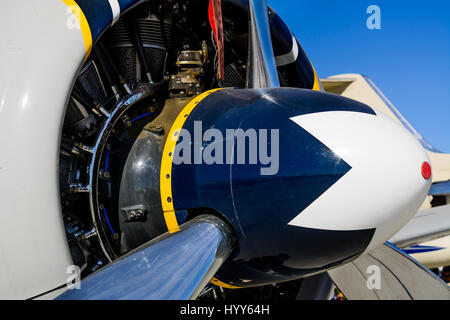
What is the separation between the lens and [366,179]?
129cm

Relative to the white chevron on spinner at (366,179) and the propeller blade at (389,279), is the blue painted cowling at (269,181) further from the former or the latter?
the propeller blade at (389,279)

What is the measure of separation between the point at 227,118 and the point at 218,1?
869 mm

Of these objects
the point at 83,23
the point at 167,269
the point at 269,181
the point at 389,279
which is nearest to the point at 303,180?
the point at 269,181

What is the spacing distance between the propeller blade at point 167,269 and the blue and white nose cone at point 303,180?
0.15m

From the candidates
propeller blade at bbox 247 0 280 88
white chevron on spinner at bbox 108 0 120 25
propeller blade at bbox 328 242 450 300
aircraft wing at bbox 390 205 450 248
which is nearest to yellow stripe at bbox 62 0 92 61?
white chevron on spinner at bbox 108 0 120 25

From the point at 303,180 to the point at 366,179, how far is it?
0.22 metres

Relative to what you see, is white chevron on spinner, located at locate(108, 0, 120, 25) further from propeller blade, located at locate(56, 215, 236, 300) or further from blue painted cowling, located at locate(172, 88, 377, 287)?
propeller blade, located at locate(56, 215, 236, 300)

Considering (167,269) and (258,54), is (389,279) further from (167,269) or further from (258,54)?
(167,269)

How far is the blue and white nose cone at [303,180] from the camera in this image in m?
1.32

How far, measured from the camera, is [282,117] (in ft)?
4.77

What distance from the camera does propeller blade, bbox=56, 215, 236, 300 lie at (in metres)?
1.04

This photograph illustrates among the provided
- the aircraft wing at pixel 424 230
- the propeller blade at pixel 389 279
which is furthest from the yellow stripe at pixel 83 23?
the aircraft wing at pixel 424 230

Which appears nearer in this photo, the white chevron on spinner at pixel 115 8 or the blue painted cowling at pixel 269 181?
the blue painted cowling at pixel 269 181
